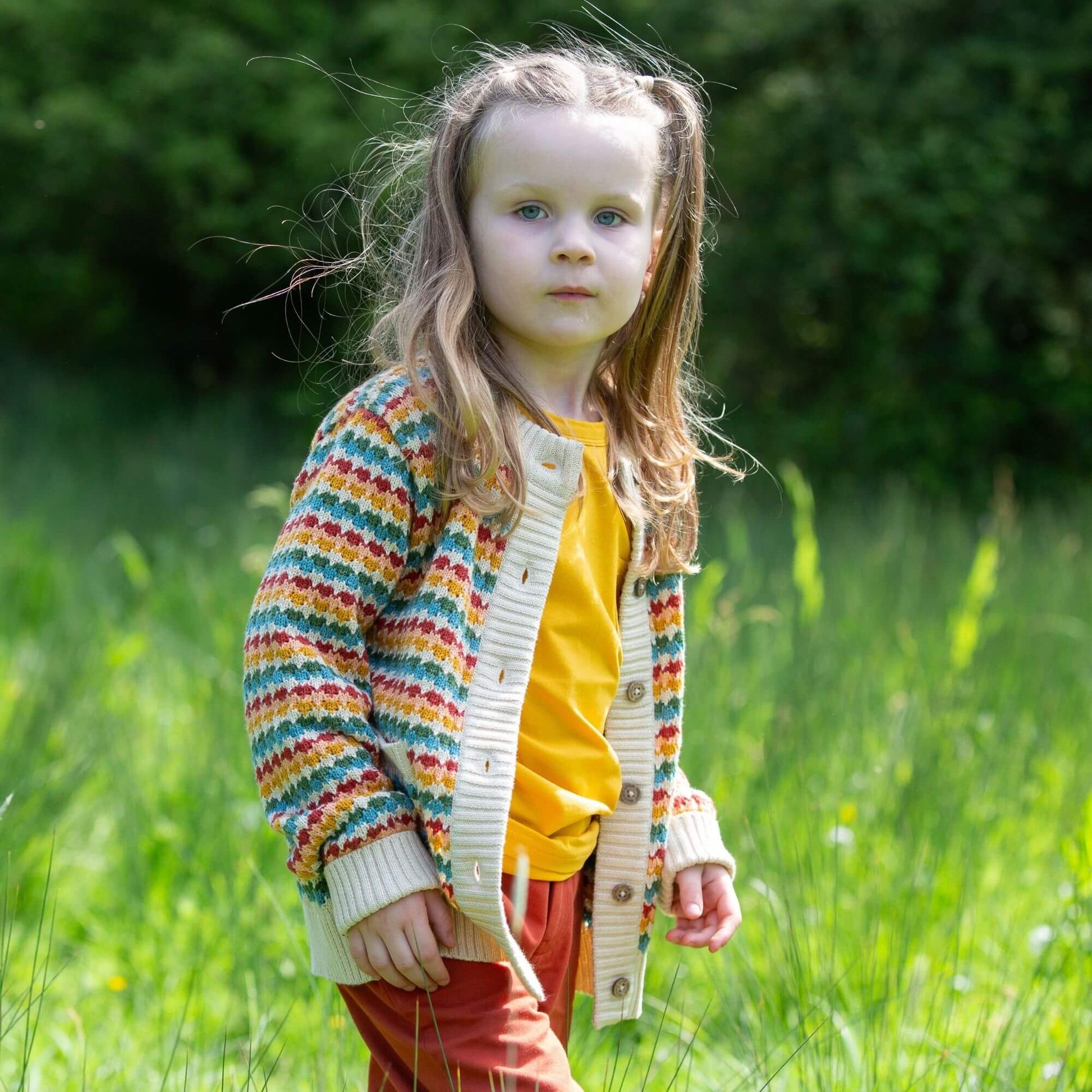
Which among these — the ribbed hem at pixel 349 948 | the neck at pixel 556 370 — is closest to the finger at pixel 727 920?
the ribbed hem at pixel 349 948

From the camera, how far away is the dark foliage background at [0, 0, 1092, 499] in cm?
883

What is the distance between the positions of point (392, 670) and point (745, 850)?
1443 millimetres

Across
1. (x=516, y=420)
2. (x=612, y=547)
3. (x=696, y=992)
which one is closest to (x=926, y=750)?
(x=696, y=992)

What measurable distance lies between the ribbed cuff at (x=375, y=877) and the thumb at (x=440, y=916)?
3cm

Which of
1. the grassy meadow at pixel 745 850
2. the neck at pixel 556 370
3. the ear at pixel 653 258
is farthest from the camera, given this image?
the grassy meadow at pixel 745 850

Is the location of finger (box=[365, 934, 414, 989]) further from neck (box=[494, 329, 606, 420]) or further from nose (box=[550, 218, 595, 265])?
nose (box=[550, 218, 595, 265])

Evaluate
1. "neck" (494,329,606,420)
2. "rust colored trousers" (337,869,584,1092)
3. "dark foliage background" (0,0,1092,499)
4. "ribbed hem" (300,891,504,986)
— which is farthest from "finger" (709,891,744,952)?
"dark foliage background" (0,0,1092,499)

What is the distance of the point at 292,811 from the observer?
5.03 ft

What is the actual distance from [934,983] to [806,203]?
7.66 metres

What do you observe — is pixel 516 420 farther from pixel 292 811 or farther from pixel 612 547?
pixel 292 811

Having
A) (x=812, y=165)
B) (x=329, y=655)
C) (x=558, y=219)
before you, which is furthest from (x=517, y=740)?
(x=812, y=165)

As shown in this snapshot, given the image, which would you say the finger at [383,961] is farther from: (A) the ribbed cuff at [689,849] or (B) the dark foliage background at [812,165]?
(B) the dark foliage background at [812,165]

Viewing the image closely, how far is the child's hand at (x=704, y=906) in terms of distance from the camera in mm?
1841

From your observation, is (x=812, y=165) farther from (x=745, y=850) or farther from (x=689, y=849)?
(x=689, y=849)
